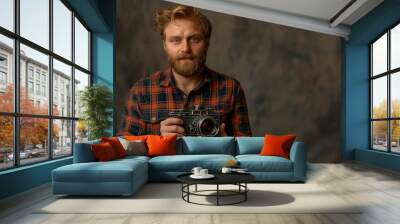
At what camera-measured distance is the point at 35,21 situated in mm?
5773

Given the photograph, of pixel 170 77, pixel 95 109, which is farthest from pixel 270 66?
pixel 95 109

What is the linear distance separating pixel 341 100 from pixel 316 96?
63 cm

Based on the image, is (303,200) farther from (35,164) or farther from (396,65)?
(396,65)

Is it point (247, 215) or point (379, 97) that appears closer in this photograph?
point (247, 215)

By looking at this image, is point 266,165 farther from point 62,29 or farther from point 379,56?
point 379,56

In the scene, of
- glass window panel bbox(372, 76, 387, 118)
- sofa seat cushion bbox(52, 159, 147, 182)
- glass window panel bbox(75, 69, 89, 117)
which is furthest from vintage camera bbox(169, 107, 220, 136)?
glass window panel bbox(372, 76, 387, 118)

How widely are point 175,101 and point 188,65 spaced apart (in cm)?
78

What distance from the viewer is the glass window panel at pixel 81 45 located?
25.2 feet

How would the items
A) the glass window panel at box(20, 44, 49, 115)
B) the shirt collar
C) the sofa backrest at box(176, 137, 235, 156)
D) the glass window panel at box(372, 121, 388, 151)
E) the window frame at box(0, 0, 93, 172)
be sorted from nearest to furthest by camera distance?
the window frame at box(0, 0, 93, 172)
the glass window panel at box(20, 44, 49, 115)
the sofa backrest at box(176, 137, 235, 156)
the shirt collar
the glass window panel at box(372, 121, 388, 151)

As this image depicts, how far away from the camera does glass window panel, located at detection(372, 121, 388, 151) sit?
27.9 feet

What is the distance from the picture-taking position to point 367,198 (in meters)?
4.85

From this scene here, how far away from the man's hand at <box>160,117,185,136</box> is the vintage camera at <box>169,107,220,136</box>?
0.08 m

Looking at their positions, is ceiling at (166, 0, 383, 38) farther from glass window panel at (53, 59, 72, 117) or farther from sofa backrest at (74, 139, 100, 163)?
sofa backrest at (74, 139, 100, 163)

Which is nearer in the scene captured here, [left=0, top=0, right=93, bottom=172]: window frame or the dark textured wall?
[left=0, top=0, right=93, bottom=172]: window frame
